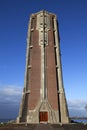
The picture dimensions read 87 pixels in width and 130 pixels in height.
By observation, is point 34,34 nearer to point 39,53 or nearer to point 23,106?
point 39,53

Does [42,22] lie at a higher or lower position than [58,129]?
higher

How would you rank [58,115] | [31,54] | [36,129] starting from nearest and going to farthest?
[36,129] → [58,115] → [31,54]

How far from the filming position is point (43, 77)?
135 ft

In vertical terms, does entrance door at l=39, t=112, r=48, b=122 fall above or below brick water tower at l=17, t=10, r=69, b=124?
below

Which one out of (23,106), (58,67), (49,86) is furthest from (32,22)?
(23,106)

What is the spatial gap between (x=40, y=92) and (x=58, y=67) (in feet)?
23.5

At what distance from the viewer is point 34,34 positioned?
151 ft

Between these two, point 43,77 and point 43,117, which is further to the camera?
point 43,77

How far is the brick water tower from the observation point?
3878 cm

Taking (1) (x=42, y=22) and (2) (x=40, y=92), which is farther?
(1) (x=42, y=22)

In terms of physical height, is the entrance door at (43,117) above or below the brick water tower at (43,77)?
below

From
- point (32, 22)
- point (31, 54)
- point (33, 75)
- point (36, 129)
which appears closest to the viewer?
point (36, 129)

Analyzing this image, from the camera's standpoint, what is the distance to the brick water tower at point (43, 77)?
38781 millimetres

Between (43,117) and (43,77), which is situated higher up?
(43,77)
